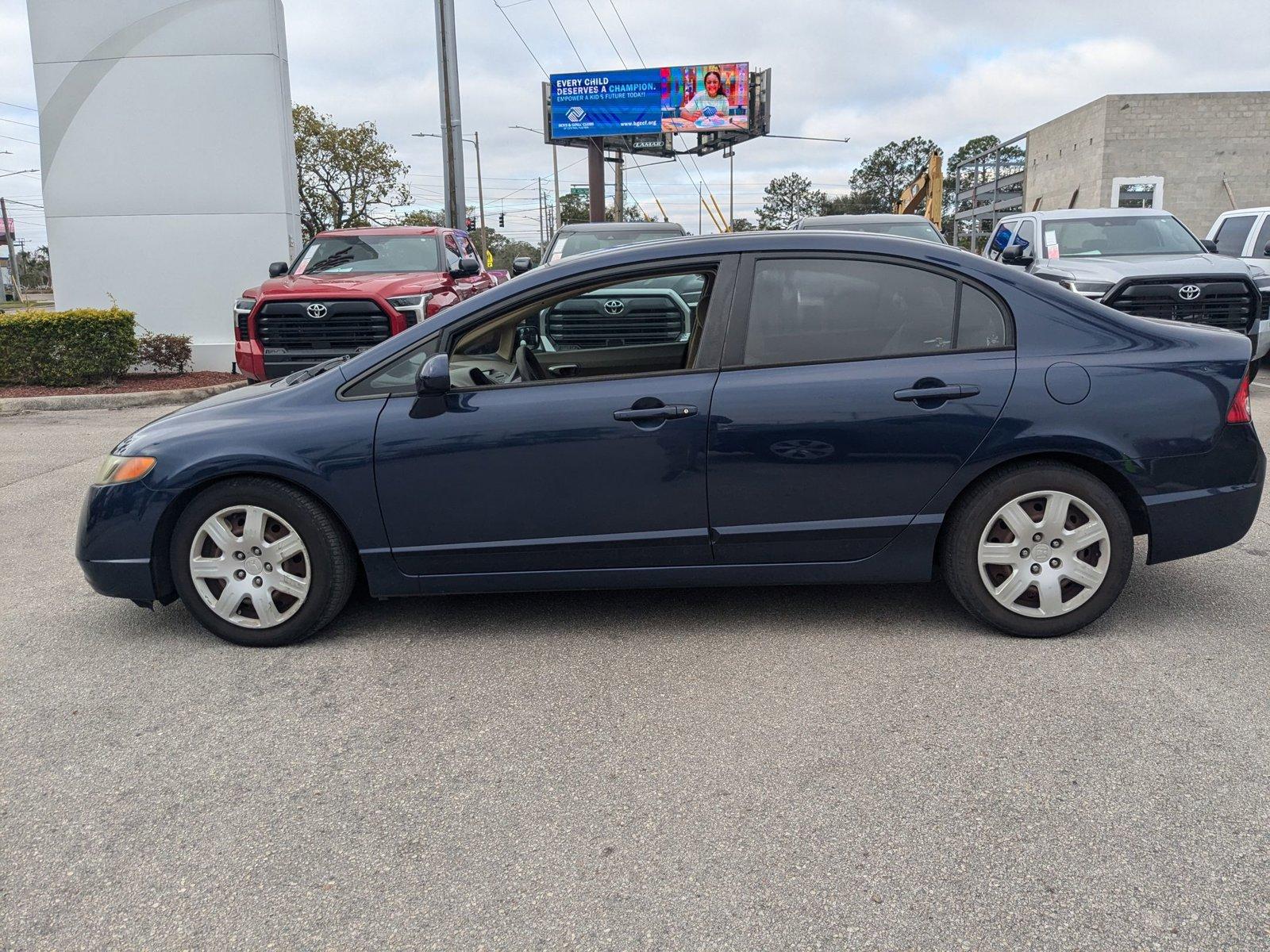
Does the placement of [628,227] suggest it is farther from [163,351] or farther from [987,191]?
[987,191]

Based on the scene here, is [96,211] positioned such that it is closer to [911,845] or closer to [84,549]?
[84,549]

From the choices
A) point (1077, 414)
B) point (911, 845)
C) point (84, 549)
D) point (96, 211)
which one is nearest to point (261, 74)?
point (96, 211)

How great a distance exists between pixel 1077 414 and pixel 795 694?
1.56m

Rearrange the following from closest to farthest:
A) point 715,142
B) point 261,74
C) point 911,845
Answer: point 911,845 → point 261,74 → point 715,142

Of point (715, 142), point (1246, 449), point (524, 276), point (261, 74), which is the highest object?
point (715, 142)

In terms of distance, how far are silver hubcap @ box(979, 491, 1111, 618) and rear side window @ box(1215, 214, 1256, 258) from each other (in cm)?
1178

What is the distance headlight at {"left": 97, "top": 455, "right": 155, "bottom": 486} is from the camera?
429 cm

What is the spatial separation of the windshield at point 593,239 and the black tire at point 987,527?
9.23m

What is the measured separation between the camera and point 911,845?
2.81 meters

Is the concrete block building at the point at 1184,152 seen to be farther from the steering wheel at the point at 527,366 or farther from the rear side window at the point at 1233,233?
the steering wheel at the point at 527,366

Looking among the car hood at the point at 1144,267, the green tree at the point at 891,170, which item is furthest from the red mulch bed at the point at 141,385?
the green tree at the point at 891,170

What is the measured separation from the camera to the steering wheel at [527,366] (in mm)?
4480

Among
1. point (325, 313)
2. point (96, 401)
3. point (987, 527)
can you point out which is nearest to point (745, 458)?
point (987, 527)

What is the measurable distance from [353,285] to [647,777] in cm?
839
